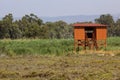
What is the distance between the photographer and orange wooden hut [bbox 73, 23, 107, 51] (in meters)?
27.8

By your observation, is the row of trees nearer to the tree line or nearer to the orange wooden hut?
the tree line

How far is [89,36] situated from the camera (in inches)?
1145

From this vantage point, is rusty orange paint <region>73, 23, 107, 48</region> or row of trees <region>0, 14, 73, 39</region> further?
row of trees <region>0, 14, 73, 39</region>

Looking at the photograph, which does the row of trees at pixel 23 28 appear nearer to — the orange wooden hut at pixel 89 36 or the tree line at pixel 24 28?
the tree line at pixel 24 28

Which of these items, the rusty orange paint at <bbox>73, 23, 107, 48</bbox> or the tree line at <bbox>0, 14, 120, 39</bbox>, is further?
the tree line at <bbox>0, 14, 120, 39</bbox>

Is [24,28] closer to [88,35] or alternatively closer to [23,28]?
[23,28]

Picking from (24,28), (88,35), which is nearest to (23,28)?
(24,28)

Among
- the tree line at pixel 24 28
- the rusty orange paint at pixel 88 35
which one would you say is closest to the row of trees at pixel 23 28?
the tree line at pixel 24 28

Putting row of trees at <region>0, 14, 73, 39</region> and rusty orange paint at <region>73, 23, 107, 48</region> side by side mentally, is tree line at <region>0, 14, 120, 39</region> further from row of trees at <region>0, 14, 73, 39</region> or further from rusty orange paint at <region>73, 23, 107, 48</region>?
rusty orange paint at <region>73, 23, 107, 48</region>

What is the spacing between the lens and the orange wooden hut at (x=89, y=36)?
27844 millimetres

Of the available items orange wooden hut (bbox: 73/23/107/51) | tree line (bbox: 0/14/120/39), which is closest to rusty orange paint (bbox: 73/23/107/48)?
orange wooden hut (bbox: 73/23/107/51)

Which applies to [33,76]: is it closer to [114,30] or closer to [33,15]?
[33,15]

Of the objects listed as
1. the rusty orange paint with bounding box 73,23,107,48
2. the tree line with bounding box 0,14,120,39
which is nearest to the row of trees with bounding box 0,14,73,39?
the tree line with bounding box 0,14,120,39

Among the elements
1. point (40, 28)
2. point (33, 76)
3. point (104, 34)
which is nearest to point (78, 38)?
point (104, 34)
